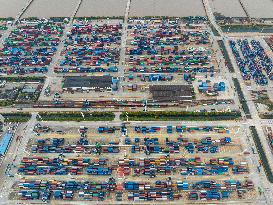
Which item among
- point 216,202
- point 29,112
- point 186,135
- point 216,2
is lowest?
point 216,202

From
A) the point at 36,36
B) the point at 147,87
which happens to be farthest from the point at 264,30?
the point at 36,36


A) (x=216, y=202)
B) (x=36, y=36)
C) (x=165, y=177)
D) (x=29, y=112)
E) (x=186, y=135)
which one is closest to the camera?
(x=216, y=202)

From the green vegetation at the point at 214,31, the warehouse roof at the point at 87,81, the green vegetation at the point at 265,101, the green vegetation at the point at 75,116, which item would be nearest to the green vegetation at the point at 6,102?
the green vegetation at the point at 75,116

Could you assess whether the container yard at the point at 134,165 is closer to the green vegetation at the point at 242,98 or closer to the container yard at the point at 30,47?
the green vegetation at the point at 242,98

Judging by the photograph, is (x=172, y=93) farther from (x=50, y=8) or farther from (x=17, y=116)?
(x=50, y=8)

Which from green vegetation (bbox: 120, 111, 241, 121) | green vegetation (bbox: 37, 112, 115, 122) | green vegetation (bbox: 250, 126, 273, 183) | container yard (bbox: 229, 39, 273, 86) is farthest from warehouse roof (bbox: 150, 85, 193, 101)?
container yard (bbox: 229, 39, 273, 86)

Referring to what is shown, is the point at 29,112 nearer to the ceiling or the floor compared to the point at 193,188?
nearer to the ceiling

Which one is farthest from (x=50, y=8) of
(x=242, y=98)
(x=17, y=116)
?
(x=242, y=98)

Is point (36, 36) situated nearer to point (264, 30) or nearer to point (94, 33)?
point (94, 33)
